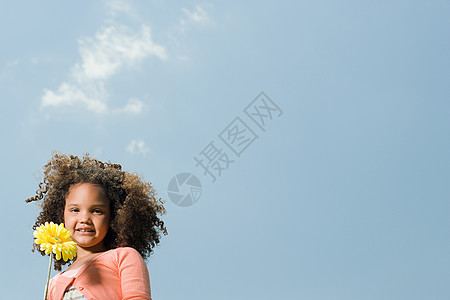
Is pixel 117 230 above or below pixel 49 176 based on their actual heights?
below

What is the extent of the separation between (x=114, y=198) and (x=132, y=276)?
0.65 meters

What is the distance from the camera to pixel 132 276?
2.85 meters

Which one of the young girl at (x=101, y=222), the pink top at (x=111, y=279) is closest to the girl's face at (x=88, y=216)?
the young girl at (x=101, y=222)

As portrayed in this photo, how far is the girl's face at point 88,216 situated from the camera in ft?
10.3

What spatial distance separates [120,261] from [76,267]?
0.90ft

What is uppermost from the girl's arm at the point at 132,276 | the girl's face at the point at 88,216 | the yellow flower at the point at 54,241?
the girl's face at the point at 88,216

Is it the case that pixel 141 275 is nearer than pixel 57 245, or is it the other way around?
pixel 57 245

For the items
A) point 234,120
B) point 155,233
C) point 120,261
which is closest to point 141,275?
point 120,261

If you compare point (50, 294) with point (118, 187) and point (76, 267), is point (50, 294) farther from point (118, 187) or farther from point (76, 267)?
point (118, 187)

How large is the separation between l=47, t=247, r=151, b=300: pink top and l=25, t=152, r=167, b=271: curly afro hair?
304 millimetres

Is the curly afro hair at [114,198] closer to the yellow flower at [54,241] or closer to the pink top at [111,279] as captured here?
the pink top at [111,279]

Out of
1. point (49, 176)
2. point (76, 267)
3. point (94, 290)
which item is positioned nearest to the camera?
point (94, 290)

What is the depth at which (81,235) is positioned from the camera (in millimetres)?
3139

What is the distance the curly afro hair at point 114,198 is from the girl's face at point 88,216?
0.23 feet
